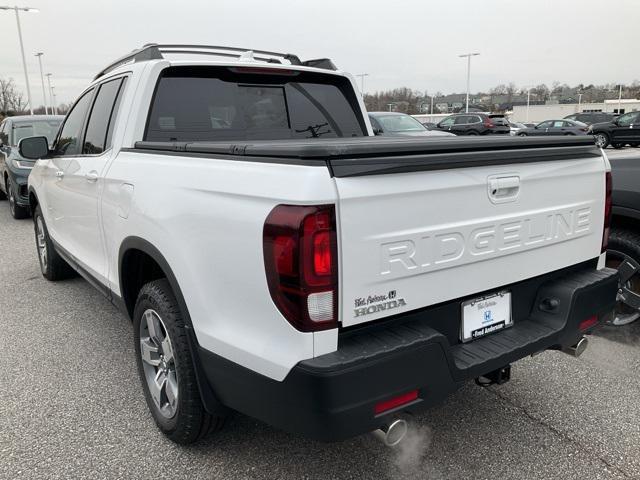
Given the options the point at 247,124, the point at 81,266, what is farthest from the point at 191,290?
the point at 81,266

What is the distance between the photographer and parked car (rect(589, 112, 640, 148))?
24.6 metres

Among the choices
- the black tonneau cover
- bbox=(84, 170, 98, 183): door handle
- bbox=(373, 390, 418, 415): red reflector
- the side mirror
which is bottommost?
bbox=(373, 390, 418, 415): red reflector

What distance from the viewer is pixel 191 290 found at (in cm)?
224

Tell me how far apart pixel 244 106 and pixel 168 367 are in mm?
1844

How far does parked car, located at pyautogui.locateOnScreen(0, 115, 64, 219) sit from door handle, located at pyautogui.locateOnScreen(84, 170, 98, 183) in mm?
6660

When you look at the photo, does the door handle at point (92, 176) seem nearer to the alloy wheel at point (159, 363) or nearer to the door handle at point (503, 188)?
the alloy wheel at point (159, 363)

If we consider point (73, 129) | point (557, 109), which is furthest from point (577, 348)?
point (557, 109)

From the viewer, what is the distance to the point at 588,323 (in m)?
2.68

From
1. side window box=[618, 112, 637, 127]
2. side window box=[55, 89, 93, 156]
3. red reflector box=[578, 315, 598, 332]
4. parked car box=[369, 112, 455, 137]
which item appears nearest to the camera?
red reflector box=[578, 315, 598, 332]

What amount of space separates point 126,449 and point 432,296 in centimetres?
178

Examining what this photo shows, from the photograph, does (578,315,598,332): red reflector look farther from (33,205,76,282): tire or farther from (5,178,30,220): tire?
(5,178,30,220): tire

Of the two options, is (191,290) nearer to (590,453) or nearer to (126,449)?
(126,449)

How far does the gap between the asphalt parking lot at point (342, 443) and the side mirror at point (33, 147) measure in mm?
1697

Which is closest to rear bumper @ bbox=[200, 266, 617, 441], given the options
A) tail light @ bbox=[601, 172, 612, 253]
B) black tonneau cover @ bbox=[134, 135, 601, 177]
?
black tonneau cover @ bbox=[134, 135, 601, 177]
